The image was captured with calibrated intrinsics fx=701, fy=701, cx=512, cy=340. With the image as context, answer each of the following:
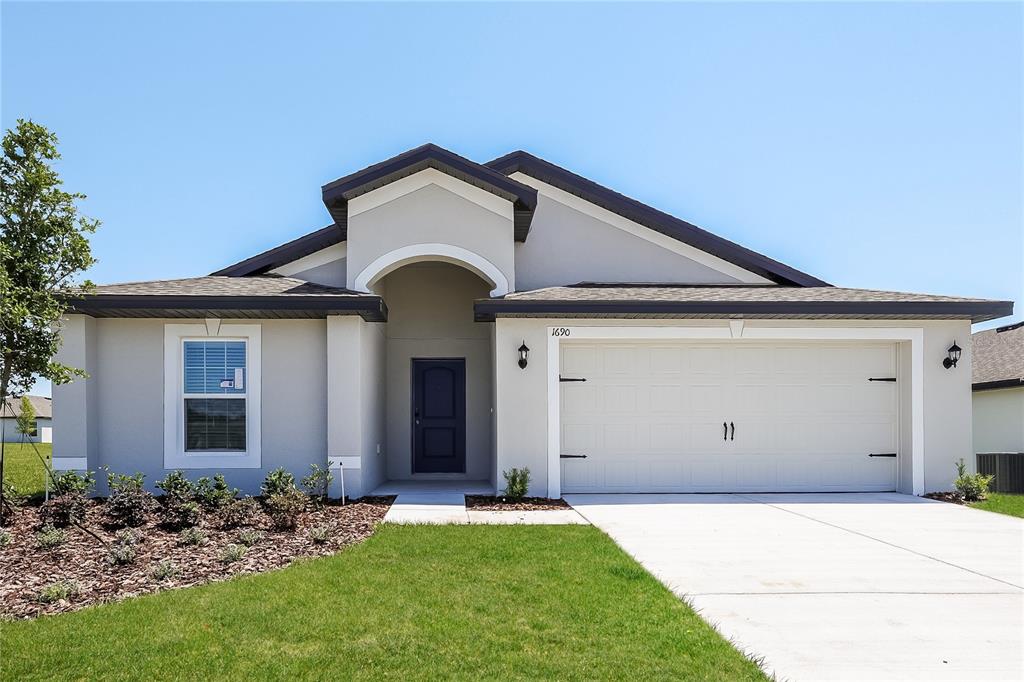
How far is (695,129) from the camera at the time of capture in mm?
12570

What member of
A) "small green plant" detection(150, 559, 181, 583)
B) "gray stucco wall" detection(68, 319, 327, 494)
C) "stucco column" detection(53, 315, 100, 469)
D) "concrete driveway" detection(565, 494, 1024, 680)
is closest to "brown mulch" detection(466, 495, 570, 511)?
"concrete driveway" detection(565, 494, 1024, 680)

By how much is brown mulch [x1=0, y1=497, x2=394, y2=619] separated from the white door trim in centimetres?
401

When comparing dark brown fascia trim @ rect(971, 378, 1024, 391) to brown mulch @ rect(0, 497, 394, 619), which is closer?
brown mulch @ rect(0, 497, 394, 619)

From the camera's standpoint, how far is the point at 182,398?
10.5 m

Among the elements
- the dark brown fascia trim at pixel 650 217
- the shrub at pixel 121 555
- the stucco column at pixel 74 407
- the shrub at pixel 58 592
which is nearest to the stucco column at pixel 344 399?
the stucco column at pixel 74 407

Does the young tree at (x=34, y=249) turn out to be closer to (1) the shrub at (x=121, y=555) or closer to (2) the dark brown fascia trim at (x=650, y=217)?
(1) the shrub at (x=121, y=555)

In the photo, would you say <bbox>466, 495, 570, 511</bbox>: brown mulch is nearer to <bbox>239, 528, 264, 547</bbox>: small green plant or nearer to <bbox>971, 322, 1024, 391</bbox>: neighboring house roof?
<bbox>239, 528, 264, 547</bbox>: small green plant

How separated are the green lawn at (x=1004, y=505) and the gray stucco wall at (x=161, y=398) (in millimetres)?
9861

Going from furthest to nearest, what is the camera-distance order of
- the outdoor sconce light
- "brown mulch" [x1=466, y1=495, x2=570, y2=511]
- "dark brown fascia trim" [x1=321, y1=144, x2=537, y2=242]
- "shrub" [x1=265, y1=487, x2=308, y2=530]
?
the outdoor sconce light < "dark brown fascia trim" [x1=321, y1=144, x2=537, y2=242] < "brown mulch" [x1=466, y1=495, x2=570, y2=511] < "shrub" [x1=265, y1=487, x2=308, y2=530]

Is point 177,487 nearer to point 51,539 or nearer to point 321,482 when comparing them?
point 321,482

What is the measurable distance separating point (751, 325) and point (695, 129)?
3821 millimetres

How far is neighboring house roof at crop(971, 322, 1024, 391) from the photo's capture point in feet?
54.0

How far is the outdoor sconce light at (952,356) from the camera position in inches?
440

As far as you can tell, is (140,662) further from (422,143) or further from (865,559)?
(422,143)
